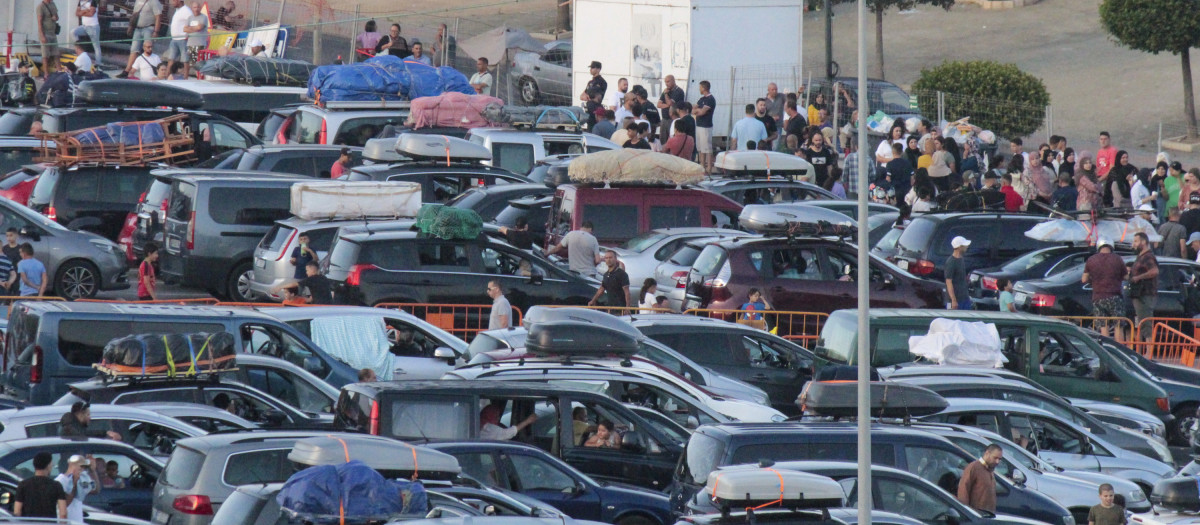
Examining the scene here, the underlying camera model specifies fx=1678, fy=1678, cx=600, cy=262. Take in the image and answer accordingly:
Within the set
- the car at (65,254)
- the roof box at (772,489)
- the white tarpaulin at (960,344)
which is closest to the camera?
the roof box at (772,489)

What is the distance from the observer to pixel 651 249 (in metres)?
20.5

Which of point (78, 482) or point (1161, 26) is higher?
point (1161, 26)

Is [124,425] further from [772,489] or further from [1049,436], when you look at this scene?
[1049,436]

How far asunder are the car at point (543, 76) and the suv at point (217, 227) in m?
15.3

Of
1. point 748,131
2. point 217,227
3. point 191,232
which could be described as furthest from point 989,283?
point 191,232

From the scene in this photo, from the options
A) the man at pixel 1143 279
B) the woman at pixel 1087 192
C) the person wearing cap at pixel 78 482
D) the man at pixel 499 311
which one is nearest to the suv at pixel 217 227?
the man at pixel 499 311

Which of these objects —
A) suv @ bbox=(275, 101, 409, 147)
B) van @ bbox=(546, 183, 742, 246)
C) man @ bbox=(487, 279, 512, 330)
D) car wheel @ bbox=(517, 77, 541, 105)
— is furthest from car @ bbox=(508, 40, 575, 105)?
man @ bbox=(487, 279, 512, 330)

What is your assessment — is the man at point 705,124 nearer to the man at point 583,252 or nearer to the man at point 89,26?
the man at point 583,252

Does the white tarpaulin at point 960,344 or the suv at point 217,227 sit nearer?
the white tarpaulin at point 960,344

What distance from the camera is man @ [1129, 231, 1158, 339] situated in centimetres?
2033

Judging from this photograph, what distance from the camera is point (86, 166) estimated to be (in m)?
23.0

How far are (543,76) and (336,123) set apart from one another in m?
10.2

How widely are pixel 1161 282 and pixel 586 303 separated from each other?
747 cm

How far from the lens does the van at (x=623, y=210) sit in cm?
2114
